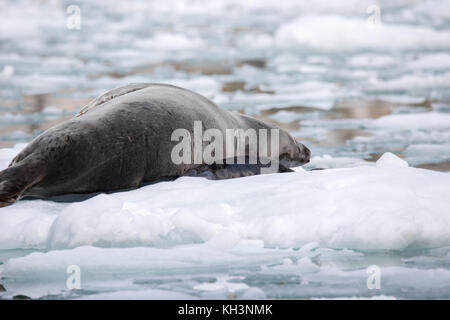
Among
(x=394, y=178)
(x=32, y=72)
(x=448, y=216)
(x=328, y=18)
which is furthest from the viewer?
(x=328, y=18)

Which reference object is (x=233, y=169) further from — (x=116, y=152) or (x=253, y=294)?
(x=253, y=294)

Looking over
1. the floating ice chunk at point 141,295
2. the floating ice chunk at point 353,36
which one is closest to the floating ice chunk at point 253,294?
the floating ice chunk at point 141,295

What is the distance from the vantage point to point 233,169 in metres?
3.96

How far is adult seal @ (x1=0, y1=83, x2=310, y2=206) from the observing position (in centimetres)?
321

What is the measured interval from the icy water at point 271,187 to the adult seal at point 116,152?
142mm

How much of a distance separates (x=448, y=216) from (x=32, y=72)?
10328mm

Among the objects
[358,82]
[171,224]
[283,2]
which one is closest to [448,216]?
[171,224]

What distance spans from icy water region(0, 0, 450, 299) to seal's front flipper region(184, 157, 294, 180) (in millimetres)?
324

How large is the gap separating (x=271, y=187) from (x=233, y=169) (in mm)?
866

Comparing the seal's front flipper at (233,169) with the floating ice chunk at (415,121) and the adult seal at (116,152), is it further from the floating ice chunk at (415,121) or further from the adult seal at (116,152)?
the floating ice chunk at (415,121)

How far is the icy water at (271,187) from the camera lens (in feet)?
7.79

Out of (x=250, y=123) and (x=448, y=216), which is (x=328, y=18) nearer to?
(x=250, y=123)

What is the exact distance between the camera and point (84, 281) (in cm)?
233
